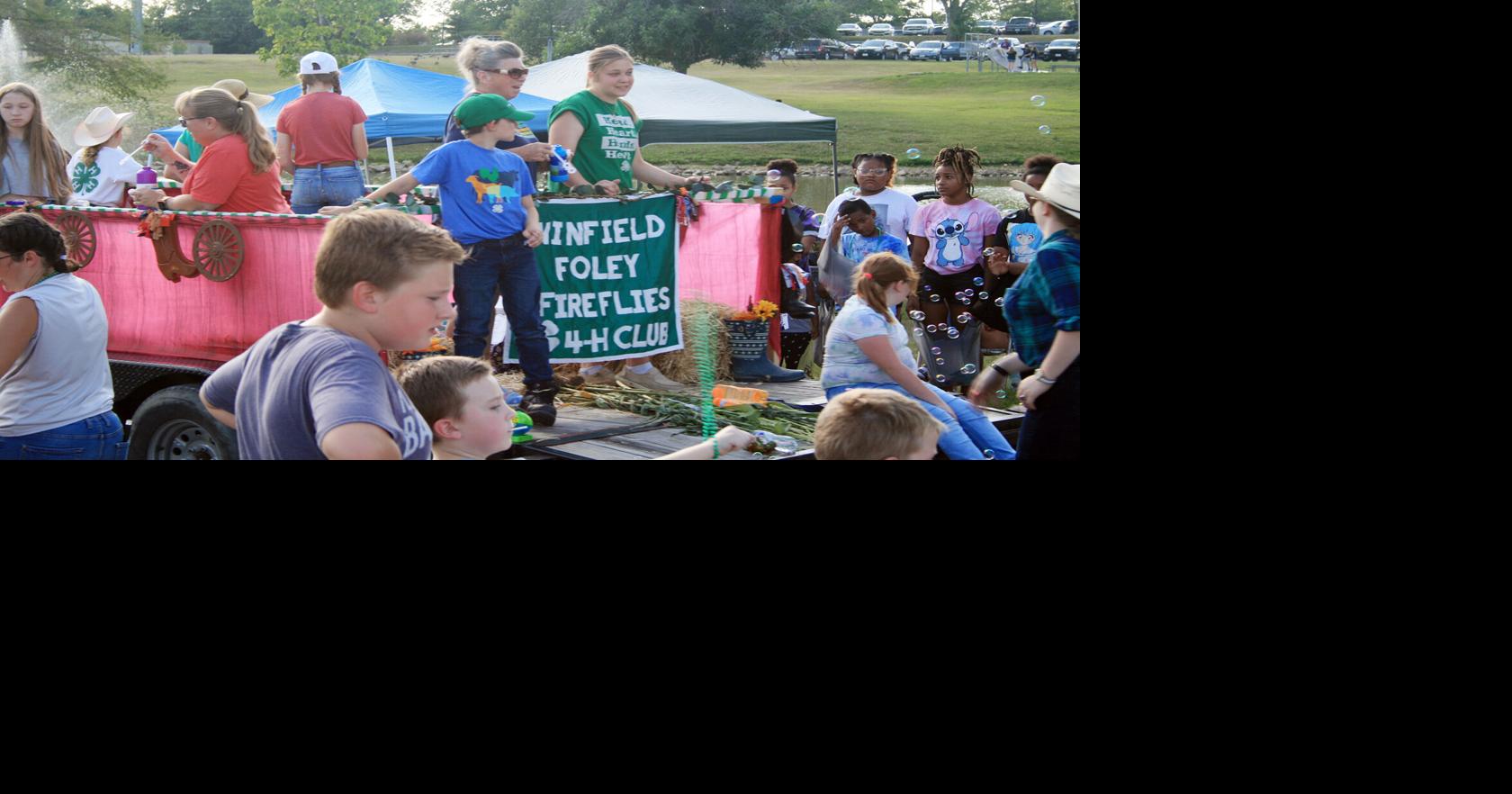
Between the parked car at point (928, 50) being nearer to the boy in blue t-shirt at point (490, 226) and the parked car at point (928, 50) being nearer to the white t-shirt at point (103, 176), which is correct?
the boy in blue t-shirt at point (490, 226)

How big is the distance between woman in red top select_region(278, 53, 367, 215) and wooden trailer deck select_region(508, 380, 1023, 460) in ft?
3.40

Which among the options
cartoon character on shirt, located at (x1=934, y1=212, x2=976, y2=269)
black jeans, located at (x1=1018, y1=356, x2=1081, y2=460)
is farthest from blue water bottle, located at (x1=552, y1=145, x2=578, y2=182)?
black jeans, located at (x1=1018, y1=356, x2=1081, y2=460)

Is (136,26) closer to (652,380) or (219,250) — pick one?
(219,250)

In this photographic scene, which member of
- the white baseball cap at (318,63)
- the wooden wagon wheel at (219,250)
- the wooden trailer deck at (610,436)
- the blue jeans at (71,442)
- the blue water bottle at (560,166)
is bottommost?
the wooden trailer deck at (610,436)

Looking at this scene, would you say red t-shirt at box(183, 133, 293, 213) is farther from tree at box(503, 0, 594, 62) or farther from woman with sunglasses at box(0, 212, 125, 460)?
tree at box(503, 0, 594, 62)

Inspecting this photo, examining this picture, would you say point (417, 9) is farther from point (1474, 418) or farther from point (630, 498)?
point (1474, 418)

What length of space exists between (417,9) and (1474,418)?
7.96 ft

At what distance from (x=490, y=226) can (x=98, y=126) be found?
112 cm

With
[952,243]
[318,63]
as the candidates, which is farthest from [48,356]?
[952,243]

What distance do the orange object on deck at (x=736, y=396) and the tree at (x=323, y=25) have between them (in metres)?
1.73

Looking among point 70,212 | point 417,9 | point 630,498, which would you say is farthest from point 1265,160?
point 70,212

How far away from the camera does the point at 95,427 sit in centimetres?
345

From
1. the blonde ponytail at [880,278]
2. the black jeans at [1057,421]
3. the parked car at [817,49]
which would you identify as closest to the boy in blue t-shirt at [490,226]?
the blonde ponytail at [880,278]

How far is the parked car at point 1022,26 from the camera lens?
319 cm
